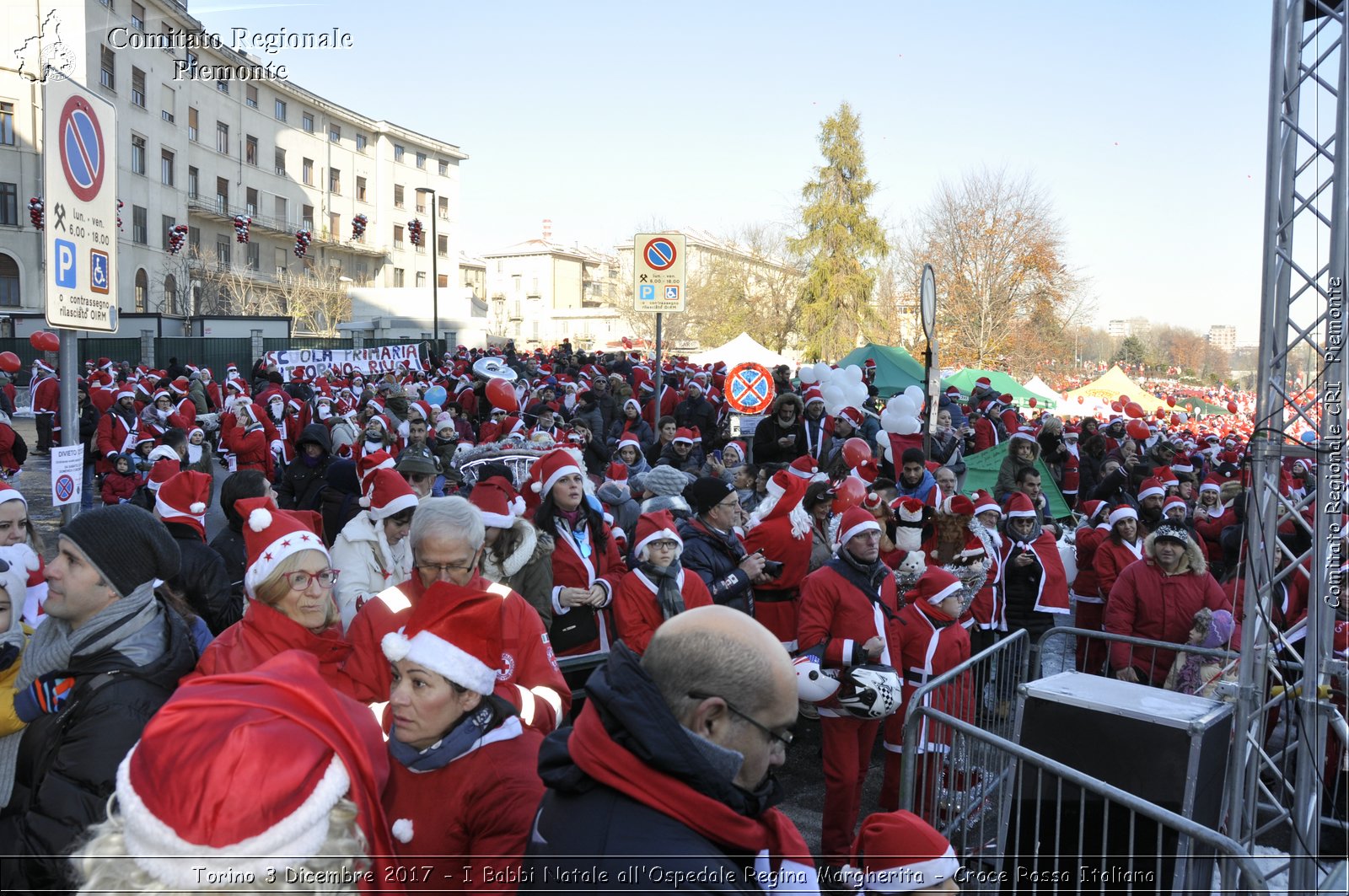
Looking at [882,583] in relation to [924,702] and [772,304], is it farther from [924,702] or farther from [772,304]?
[772,304]

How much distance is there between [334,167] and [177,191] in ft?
62.1

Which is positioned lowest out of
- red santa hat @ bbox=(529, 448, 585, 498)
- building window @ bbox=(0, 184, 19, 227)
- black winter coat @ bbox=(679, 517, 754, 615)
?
black winter coat @ bbox=(679, 517, 754, 615)

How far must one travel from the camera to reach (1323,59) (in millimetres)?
3881

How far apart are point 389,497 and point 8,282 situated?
161 ft

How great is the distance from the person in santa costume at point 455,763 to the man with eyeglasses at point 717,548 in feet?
12.1

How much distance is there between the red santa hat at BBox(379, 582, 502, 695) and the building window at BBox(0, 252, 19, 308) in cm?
5113

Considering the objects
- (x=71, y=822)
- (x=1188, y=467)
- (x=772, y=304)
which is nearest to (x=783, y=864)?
(x=71, y=822)

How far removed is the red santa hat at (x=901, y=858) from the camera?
278 centimetres

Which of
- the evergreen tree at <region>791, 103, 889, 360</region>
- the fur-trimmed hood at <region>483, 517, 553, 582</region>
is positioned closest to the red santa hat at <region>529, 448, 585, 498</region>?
the fur-trimmed hood at <region>483, 517, 553, 582</region>

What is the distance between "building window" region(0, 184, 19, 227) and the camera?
42625 mm

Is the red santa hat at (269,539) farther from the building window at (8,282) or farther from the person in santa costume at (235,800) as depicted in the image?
the building window at (8,282)

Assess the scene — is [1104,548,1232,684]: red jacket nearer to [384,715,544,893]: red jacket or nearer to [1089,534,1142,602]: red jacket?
[1089,534,1142,602]: red jacket

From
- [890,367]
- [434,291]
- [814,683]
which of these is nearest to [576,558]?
[814,683]

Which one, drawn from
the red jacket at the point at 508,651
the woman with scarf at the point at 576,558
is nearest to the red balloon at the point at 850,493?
the woman with scarf at the point at 576,558
